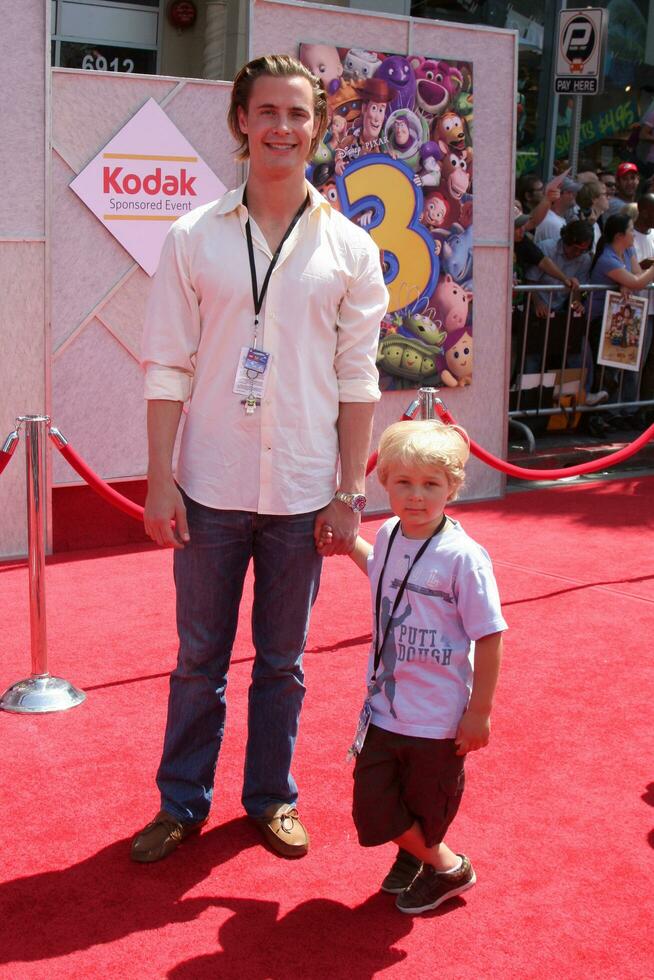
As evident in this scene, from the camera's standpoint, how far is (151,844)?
3.54m

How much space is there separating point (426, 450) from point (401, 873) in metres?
1.16

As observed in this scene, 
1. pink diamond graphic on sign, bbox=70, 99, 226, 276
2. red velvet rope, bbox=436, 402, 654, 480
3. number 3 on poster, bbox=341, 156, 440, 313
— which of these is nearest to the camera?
red velvet rope, bbox=436, 402, 654, 480

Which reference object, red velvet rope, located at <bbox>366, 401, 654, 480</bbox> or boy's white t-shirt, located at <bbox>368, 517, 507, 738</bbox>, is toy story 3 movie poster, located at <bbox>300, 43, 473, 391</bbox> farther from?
boy's white t-shirt, located at <bbox>368, 517, 507, 738</bbox>

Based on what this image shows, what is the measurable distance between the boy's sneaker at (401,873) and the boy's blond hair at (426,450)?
3.26ft

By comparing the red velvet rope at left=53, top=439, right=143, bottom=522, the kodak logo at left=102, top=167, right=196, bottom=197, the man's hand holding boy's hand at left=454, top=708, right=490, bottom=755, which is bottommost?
the man's hand holding boy's hand at left=454, top=708, right=490, bottom=755

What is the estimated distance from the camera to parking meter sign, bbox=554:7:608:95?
481 inches

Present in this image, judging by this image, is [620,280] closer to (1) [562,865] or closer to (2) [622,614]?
(2) [622,614]

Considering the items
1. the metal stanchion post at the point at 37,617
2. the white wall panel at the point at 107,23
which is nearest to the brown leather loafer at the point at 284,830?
the metal stanchion post at the point at 37,617

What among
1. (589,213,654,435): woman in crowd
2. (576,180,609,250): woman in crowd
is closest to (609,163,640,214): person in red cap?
(576,180,609,250): woman in crowd

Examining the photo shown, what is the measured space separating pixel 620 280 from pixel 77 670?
6697 mm

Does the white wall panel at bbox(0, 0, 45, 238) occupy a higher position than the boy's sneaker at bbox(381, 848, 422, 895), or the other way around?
the white wall panel at bbox(0, 0, 45, 238)

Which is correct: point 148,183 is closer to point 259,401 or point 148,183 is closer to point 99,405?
point 99,405

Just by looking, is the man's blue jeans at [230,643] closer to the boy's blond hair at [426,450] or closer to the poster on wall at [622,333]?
the boy's blond hair at [426,450]

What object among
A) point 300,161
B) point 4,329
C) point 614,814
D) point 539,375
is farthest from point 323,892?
point 539,375
